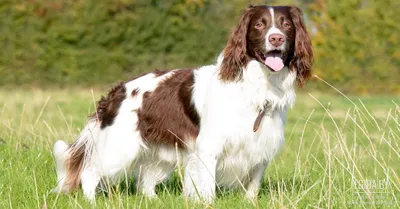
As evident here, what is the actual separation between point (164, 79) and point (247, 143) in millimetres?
972

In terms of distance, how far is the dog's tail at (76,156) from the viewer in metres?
6.26

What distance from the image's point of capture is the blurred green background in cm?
2147

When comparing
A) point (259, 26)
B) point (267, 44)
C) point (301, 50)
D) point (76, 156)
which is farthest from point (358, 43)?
point (267, 44)

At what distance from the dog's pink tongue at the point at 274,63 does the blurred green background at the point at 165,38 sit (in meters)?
16.3

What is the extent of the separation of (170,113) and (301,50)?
1.19m

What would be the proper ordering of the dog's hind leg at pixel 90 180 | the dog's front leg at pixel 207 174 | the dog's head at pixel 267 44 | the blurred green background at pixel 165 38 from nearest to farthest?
the dog's head at pixel 267 44 → the dog's front leg at pixel 207 174 → the dog's hind leg at pixel 90 180 → the blurred green background at pixel 165 38

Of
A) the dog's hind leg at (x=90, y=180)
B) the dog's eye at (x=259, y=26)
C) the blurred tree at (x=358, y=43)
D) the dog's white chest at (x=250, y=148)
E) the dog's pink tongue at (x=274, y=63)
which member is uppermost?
the dog's eye at (x=259, y=26)

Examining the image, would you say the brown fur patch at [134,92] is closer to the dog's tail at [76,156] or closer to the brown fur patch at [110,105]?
the brown fur patch at [110,105]

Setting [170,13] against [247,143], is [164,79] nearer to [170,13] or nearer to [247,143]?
[247,143]

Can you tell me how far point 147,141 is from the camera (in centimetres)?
603

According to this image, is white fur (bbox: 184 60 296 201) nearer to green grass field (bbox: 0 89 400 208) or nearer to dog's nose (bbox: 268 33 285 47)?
green grass field (bbox: 0 89 400 208)

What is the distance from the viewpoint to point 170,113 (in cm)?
591

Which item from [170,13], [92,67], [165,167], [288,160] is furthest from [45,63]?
[165,167]

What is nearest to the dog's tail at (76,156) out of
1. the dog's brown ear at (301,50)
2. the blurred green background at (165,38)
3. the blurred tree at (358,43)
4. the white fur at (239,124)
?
the white fur at (239,124)
